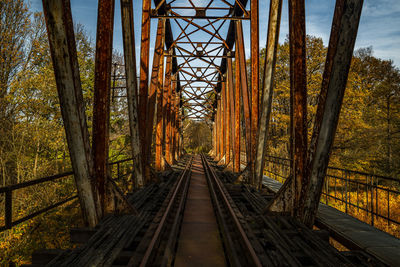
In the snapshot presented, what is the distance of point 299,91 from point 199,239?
3160mm

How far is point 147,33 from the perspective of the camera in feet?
24.6

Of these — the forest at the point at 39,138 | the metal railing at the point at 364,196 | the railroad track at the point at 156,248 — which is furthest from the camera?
the forest at the point at 39,138

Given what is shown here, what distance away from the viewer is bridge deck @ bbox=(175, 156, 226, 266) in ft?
10.8

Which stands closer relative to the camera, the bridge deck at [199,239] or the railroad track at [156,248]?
the railroad track at [156,248]

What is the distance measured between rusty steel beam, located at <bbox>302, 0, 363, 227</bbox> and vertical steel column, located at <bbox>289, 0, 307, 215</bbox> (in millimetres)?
232

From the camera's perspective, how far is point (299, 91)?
153 inches

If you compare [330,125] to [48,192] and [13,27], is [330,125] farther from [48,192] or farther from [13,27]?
[13,27]

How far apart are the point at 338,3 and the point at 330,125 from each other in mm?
1705

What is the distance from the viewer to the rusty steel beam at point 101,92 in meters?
3.89

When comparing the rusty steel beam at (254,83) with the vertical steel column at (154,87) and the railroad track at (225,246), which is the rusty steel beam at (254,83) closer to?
the railroad track at (225,246)

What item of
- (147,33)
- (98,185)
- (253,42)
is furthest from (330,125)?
(147,33)

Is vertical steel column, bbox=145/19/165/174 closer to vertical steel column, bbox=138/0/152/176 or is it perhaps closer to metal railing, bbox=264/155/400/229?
vertical steel column, bbox=138/0/152/176

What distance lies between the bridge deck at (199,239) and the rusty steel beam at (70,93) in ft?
5.25

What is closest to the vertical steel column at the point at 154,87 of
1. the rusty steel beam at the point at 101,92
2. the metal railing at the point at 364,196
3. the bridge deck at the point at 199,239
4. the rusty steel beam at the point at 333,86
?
the bridge deck at the point at 199,239
